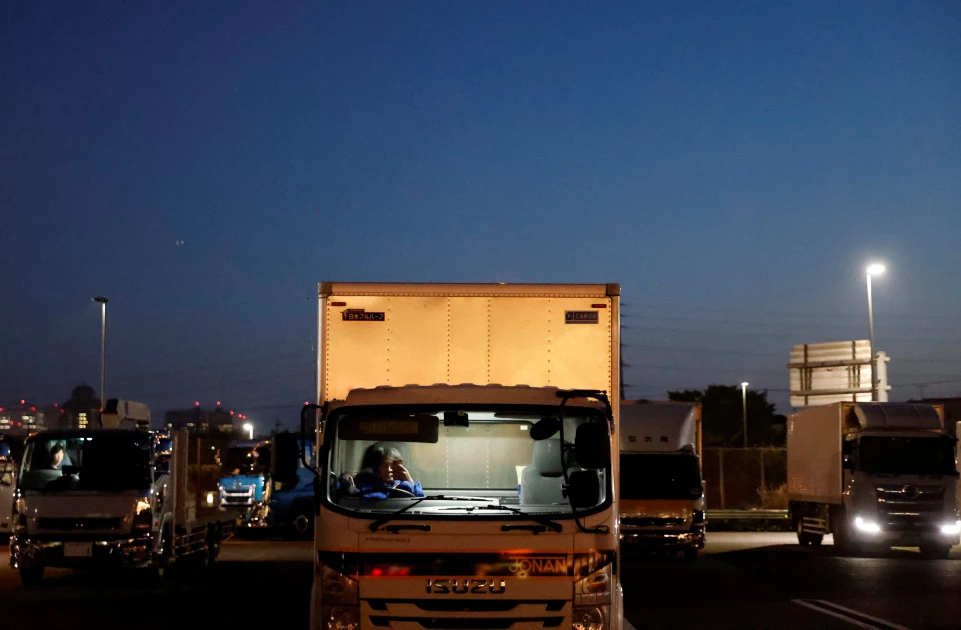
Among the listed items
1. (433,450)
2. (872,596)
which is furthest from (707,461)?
(433,450)

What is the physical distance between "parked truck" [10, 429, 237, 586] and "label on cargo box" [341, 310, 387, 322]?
9381mm

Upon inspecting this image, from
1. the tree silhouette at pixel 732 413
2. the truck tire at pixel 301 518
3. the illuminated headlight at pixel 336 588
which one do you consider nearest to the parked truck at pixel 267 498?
the truck tire at pixel 301 518

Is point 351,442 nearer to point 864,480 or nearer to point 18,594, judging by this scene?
point 18,594

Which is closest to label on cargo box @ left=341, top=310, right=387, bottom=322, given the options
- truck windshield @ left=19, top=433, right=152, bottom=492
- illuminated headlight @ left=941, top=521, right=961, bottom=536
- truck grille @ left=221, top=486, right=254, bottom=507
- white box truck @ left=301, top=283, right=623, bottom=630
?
white box truck @ left=301, top=283, right=623, bottom=630

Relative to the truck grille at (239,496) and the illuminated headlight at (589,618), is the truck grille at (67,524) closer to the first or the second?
the illuminated headlight at (589,618)

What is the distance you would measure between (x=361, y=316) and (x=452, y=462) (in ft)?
4.76

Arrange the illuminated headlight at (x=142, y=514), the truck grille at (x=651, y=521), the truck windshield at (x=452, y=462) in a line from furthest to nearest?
the truck grille at (x=651, y=521), the illuminated headlight at (x=142, y=514), the truck windshield at (x=452, y=462)

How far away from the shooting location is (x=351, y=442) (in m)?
9.67

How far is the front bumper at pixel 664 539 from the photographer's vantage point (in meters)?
24.6

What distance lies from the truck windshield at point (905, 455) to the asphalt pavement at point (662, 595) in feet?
7.48

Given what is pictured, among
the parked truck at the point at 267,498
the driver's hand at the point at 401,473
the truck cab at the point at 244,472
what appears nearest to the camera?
the driver's hand at the point at 401,473

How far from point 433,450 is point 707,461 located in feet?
133

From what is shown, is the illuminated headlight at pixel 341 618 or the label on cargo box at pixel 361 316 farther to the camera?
the label on cargo box at pixel 361 316

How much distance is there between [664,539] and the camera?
24703 mm
